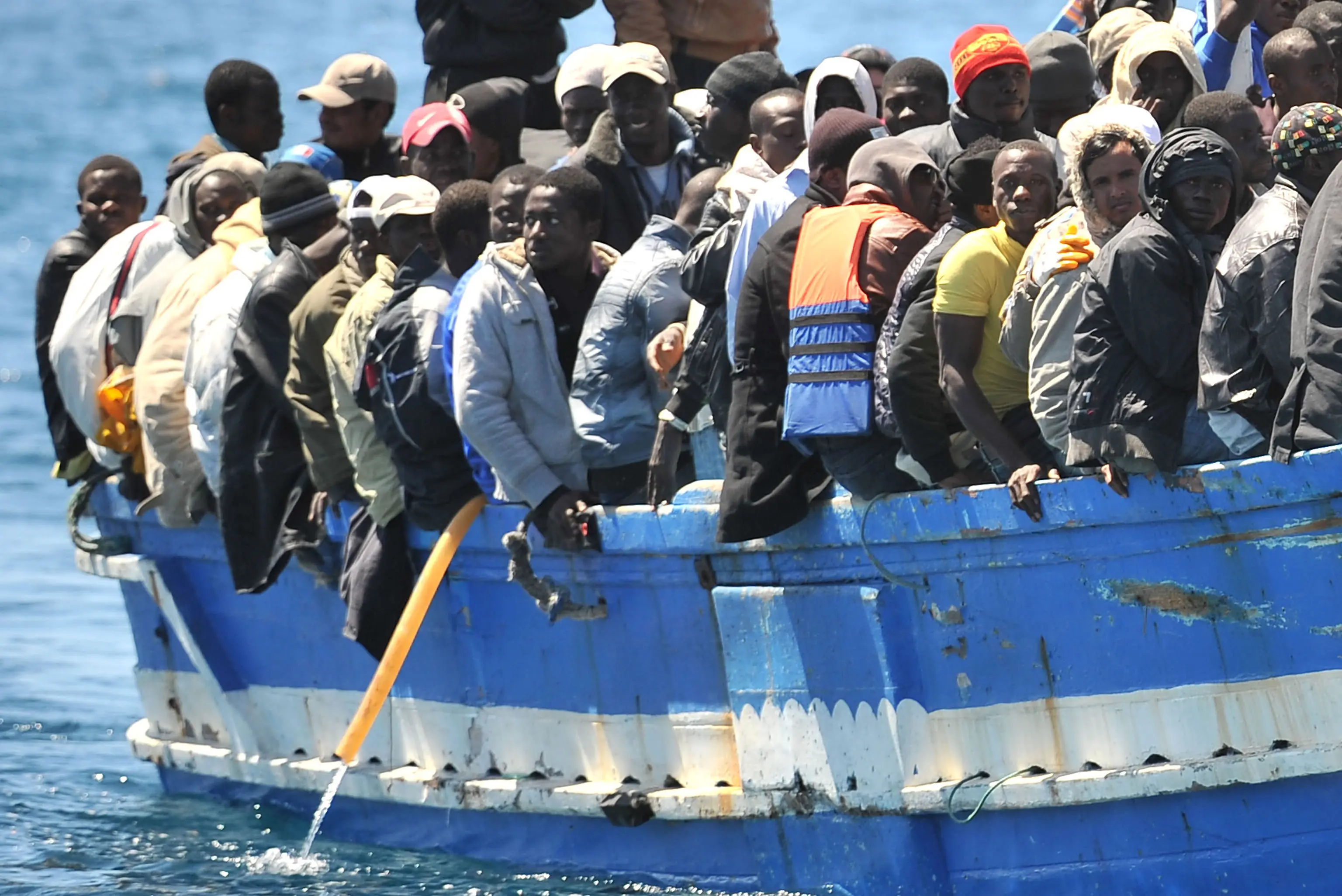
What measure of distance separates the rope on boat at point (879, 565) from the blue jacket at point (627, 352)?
41.3 inches

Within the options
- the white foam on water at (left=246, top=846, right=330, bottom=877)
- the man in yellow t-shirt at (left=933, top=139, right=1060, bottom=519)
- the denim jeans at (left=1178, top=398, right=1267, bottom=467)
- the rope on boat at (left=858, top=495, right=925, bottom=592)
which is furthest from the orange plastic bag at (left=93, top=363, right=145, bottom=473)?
the denim jeans at (left=1178, top=398, right=1267, bottom=467)

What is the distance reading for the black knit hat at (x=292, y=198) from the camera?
31.4ft

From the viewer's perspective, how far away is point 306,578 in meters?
9.98

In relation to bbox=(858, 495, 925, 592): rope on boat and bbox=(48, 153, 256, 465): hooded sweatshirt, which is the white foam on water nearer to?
bbox=(48, 153, 256, 465): hooded sweatshirt

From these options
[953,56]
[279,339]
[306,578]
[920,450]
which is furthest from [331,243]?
[920,450]

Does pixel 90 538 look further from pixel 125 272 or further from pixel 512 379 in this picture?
pixel 512 379

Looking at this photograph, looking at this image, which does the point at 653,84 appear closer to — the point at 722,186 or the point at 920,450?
the point at 722,186

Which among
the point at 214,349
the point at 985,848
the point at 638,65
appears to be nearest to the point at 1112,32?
the point at 638,65

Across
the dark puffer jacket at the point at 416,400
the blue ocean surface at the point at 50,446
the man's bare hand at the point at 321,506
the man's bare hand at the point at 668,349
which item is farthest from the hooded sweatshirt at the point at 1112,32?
the blue ocean surface at the point at 50,446

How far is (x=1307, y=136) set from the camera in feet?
20.3

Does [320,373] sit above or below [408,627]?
above

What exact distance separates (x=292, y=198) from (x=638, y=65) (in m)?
1.62

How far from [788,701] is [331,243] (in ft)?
9.92

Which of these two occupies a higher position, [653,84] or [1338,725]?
[653,84]
